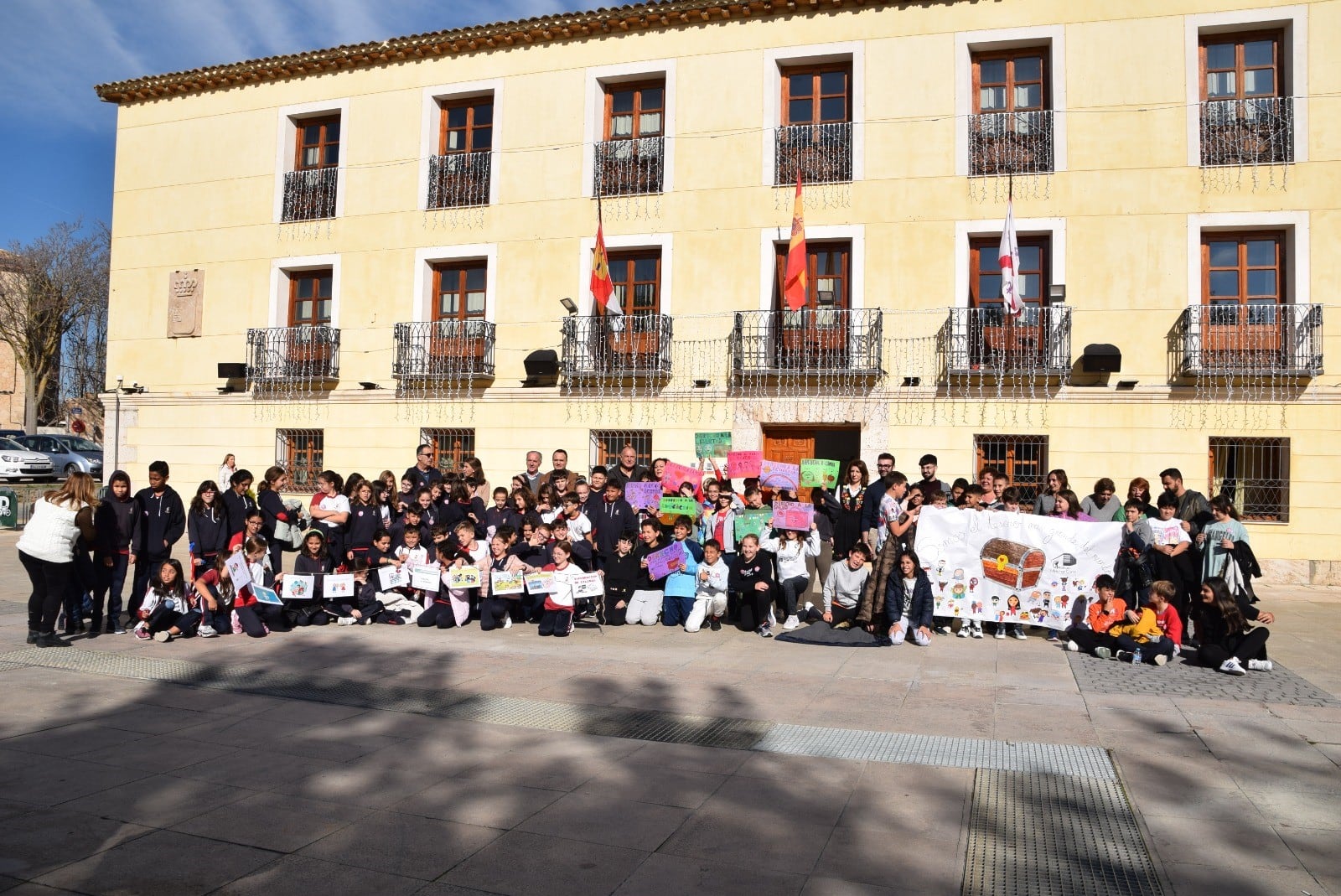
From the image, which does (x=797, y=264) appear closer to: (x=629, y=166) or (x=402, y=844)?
(x=629, y=166)

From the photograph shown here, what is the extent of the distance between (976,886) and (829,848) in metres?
0.70

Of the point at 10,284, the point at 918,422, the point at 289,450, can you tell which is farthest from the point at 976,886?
the point at 10,284

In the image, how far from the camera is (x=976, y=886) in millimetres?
4328

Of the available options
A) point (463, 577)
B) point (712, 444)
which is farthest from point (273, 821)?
point (712, 444)

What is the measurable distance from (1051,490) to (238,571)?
9.36 meters

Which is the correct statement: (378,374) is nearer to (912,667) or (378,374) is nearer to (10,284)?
(912,667)

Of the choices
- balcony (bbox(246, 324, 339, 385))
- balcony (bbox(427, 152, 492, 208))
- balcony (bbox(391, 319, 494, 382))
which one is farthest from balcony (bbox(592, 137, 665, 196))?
balcony (bbox(246, 324, 339, 385))

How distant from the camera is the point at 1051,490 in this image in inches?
474

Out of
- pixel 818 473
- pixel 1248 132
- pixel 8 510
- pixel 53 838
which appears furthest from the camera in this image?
pixel 8 510

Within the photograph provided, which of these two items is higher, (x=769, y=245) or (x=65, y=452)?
(x=769, y=245)

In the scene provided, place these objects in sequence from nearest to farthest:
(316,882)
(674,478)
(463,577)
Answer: (316,882) < (463,577) < (674,478)

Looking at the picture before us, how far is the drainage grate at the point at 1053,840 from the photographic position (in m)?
4.36

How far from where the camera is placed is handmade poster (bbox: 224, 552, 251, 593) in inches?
410

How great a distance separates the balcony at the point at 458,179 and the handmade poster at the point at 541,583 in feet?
33.1
